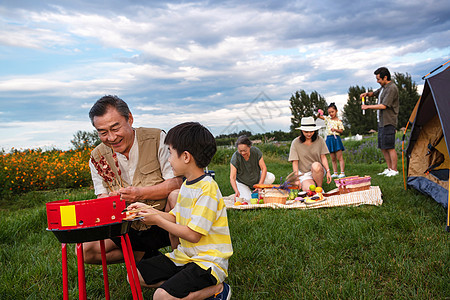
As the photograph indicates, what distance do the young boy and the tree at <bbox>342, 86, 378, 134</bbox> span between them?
92.0ft

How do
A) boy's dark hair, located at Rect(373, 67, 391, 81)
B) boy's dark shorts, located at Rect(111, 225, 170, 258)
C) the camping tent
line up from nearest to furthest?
1. boy's dark shorts, located at Rect(111, 225, 170, 258)
2. the camping tent
3. boy's dark hair, located at Rect(373, 67, 391, 81)

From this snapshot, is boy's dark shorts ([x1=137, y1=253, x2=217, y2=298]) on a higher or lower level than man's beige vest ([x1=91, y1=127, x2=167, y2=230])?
lower

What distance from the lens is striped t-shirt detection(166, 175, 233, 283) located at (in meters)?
1.92

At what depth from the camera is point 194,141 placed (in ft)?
6.57

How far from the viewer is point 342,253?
303cm

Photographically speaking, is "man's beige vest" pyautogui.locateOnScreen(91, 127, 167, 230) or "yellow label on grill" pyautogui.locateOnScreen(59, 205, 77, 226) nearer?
"yellow label on grill" pyautogui.locateOnScreen(59, 205, 77, 226)

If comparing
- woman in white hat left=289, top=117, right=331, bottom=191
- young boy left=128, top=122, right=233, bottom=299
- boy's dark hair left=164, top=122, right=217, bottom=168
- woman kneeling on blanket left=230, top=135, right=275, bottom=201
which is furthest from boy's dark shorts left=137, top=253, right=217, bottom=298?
woman in white hat left=289, top=117, right=331, bottom=191

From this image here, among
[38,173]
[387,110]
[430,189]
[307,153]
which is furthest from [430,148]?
[38,173]

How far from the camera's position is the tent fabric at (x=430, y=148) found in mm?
3947

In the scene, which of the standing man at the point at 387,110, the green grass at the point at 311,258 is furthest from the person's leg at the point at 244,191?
the standing man at the point at 387,110

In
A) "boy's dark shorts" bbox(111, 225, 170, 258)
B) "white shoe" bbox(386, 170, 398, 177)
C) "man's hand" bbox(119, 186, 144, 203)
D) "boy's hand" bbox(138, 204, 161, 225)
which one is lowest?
"white shoe" bbox(386, 170, 398, 177)

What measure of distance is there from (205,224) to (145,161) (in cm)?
78

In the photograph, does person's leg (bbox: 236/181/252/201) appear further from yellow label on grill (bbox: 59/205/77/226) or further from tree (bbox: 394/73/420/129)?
tree (bbox: 394/73/420/129)

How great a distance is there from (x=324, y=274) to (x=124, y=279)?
4.93ft
